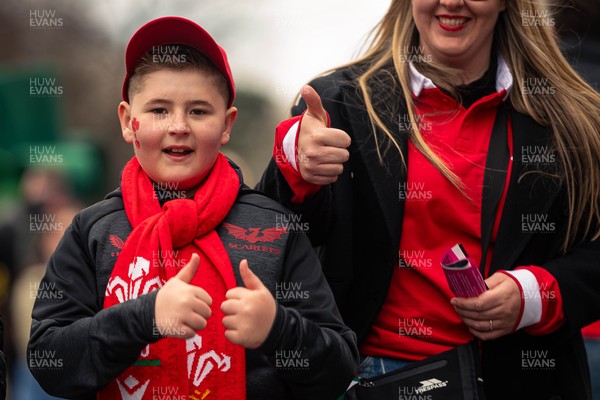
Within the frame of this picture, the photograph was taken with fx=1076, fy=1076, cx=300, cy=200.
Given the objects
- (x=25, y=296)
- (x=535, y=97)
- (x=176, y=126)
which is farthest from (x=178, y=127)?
(x=25, y=296)

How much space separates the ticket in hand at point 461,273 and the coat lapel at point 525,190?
23 centimetres

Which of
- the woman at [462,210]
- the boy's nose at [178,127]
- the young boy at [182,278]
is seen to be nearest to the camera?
the young boy at [182,278]

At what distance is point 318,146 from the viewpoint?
3.43 m

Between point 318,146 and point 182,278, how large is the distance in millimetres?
696

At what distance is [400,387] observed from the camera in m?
3.73

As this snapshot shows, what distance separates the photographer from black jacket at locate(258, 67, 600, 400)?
386 centimetres

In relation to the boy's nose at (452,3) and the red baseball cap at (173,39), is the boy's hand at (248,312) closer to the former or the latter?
the red baseball cap at (173,39)

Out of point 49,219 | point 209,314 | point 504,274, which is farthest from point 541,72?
point 49,219

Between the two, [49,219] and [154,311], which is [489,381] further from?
[49,219]

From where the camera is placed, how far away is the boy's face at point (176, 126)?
339 centimetres

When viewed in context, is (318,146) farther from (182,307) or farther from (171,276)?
(182,307)

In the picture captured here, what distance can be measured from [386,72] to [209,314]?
4.90 ft

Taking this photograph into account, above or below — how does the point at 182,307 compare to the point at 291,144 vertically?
below

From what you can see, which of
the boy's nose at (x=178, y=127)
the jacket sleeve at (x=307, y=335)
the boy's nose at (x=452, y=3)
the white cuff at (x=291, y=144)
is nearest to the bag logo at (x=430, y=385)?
the jacket sleeve at (x=307, y=335)
